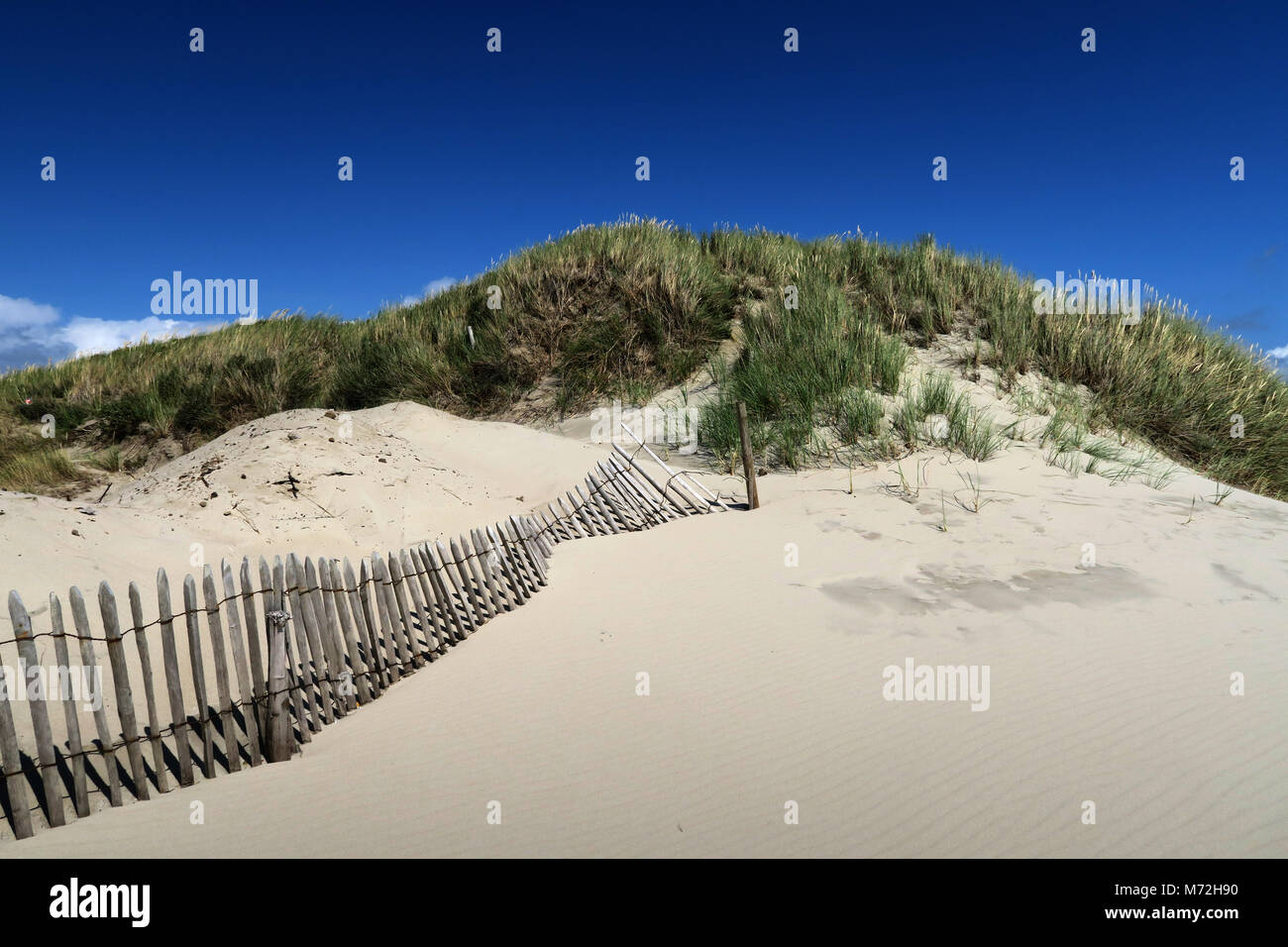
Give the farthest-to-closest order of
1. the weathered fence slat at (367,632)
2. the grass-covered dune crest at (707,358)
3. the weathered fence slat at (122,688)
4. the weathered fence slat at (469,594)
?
the grass-covered dune crest at (707,358), the weathered fence slat at (469,594), the weathered fence slat at (367,632), the weathered fence slat at (122,688)

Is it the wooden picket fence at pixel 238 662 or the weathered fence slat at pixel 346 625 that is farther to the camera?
the weathered fence slat at pixel 346 625

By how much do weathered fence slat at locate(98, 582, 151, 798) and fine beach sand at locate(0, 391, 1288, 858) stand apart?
13 centimetres

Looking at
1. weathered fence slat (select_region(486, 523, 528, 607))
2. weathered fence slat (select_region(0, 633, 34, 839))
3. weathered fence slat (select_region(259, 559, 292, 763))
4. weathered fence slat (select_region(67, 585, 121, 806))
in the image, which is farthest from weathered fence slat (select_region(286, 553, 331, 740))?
weathered fence slat (select_region(486, 523, 528, 607))

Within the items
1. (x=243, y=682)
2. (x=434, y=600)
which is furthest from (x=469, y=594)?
(x=243, y=682)

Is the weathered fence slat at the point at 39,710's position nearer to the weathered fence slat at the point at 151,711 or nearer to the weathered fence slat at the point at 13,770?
the weathered fence slat at the point at 13,770

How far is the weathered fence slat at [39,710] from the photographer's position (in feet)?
9.00

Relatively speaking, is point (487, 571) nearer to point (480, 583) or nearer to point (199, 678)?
point (480, 583)

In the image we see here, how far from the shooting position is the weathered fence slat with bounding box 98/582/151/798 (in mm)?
2965

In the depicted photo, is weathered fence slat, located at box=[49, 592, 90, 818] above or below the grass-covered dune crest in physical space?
below

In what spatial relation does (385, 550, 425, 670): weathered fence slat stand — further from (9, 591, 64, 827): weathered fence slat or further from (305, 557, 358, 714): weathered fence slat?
(9, 591, 64, 827): weathered fence slat

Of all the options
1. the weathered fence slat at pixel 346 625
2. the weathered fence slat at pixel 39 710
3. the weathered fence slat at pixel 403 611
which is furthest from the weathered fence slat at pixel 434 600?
the weathered fence slat at pixel 39 710

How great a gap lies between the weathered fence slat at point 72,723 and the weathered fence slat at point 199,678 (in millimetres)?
390
